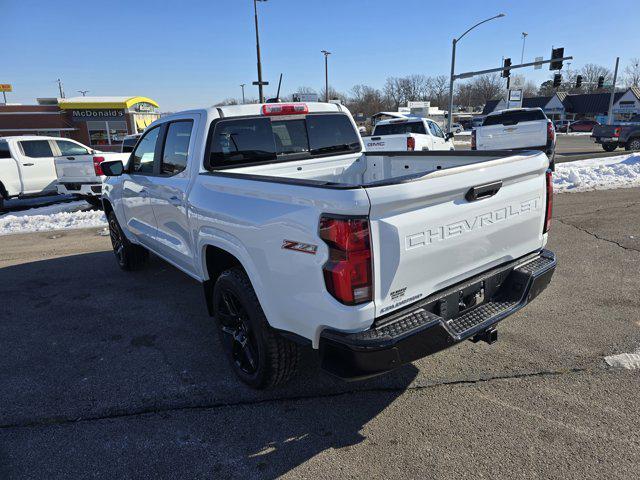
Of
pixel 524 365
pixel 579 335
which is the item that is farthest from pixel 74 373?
pixel 579 335

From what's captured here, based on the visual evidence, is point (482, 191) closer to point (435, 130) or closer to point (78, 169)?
point (78, 169)

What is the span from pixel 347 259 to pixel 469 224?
928 mm

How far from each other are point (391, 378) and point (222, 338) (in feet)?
4.47

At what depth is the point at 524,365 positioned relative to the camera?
135 inches

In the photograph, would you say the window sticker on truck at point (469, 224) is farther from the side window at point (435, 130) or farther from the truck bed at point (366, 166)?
the side window at point (435, 130)

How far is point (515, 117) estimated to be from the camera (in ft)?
42.1

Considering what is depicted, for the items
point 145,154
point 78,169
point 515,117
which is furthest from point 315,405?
point 515,117

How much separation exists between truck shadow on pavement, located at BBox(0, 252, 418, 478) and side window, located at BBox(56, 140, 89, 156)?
388 inches

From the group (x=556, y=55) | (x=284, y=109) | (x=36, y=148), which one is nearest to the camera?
(x=284, y=109)

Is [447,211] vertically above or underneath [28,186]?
above

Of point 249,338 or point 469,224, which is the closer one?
point 469,224

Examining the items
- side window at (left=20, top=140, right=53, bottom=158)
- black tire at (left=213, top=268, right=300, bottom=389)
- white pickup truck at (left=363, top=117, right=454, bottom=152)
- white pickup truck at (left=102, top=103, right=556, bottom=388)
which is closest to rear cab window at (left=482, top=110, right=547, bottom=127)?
white pickup truck at (left=363, top=117, right=454, bottom=152)

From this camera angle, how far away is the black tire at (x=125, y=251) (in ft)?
19.6

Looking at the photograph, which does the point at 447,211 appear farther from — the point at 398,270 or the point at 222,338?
the point at 222,338
